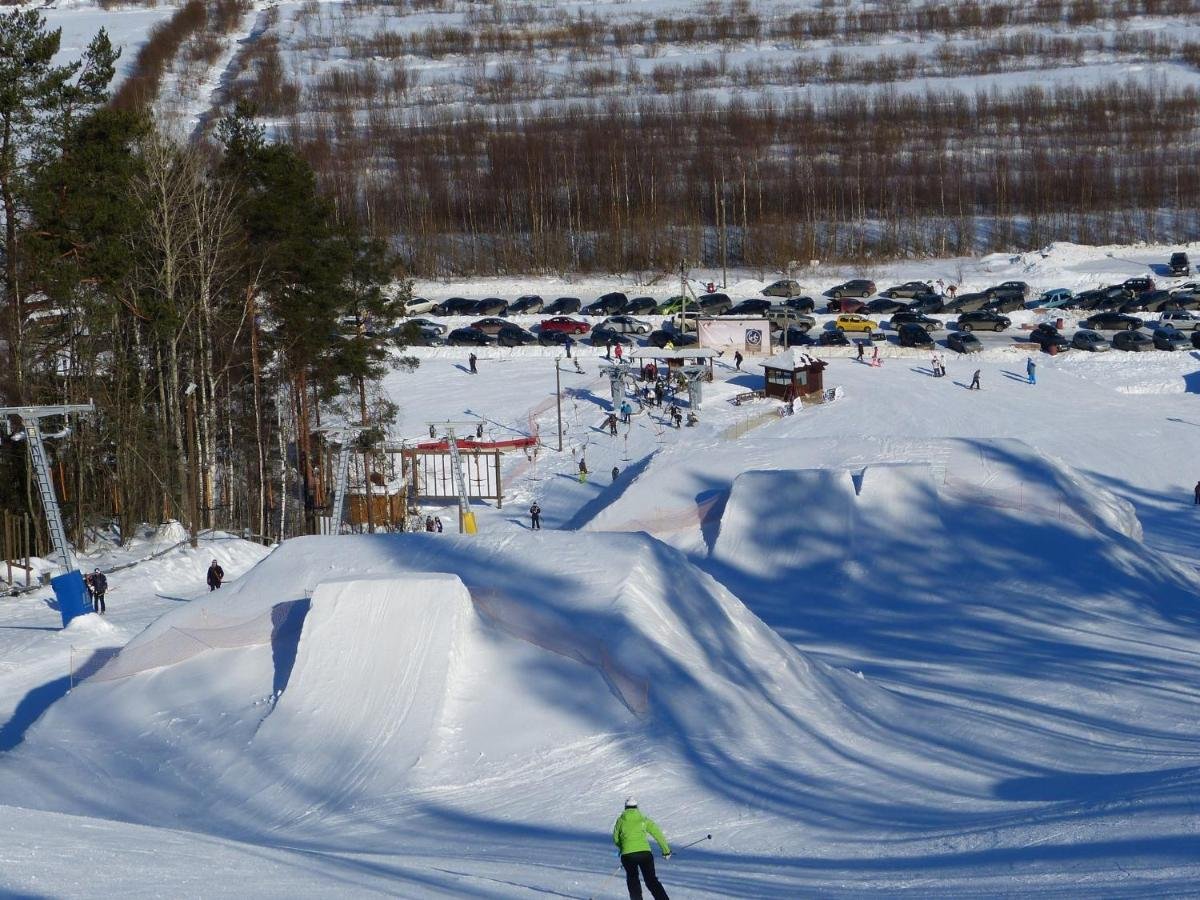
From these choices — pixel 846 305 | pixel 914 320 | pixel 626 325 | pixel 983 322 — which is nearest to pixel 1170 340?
pixel 983 322

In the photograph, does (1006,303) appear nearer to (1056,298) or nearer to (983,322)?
(1056,298)

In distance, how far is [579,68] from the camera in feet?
330

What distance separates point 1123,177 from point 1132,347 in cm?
3403

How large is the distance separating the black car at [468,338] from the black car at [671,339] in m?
5.81

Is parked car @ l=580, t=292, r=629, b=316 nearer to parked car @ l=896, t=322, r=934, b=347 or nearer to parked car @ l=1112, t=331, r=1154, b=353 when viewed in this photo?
parked car @ l=896, t=322, r=934, b=347

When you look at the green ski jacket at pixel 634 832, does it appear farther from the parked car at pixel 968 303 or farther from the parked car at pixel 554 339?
the parked car at pixel 968 303

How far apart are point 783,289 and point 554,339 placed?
14969 mm

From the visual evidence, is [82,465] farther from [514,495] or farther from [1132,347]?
[1132,347]

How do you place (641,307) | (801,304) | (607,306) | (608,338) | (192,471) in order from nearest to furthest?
1. (192,471)
2. (608,338)
3. (801,304)
4. (641,307)
5. (607,306)

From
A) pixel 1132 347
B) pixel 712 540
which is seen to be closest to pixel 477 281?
pixel 1132 347

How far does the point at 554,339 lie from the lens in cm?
5272

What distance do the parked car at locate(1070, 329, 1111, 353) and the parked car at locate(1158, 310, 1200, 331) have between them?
12.5 ft

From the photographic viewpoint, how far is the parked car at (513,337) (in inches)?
2060

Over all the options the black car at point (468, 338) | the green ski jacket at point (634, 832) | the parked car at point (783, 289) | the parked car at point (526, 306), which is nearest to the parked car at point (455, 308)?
the parked car at point (526, 306)
